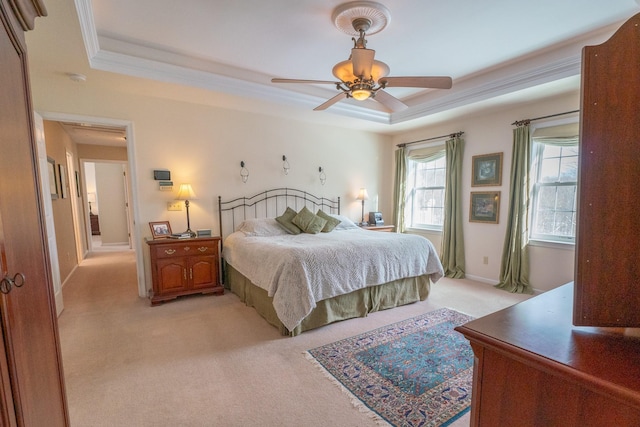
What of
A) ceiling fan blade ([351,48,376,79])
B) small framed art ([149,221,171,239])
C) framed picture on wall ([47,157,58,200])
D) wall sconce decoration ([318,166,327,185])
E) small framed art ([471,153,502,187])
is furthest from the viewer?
wall sconce decoration ([318,166,327,185])

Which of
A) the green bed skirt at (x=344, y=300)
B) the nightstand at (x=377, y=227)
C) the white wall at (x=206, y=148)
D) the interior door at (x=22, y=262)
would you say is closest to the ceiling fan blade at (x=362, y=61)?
the interior door at (x=22, y=262)

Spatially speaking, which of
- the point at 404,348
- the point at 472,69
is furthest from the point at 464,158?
the point at 404,348

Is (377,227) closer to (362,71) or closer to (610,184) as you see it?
(362,71)

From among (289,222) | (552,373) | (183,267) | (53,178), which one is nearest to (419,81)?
(552,373)

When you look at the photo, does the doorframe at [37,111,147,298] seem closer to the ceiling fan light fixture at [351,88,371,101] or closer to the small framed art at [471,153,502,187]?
the ceiling fan light fixture at [351,88,371,101]

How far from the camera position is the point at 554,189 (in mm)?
3758

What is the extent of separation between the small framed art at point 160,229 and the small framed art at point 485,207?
445cm

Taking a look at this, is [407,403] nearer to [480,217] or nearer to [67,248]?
[480,217]

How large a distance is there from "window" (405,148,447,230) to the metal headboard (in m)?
1.64

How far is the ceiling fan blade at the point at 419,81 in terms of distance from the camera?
7.73ft

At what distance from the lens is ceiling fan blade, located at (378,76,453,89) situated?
2.36 m

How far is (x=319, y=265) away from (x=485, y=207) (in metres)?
3.06

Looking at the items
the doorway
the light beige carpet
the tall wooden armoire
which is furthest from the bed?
the doorway

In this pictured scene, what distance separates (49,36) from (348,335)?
352cm
